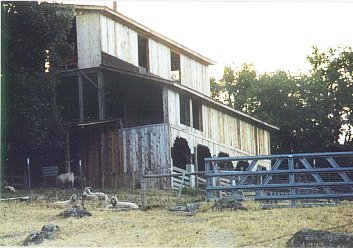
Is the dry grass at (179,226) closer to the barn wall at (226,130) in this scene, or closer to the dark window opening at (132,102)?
the barn wall at (226,130)

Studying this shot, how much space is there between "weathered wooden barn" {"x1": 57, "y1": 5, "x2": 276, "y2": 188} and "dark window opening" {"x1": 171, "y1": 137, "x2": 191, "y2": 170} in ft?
0.17

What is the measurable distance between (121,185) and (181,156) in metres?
6.31

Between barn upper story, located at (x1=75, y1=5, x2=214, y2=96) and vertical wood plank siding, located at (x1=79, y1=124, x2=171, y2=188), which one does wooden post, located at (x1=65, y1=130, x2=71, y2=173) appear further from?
barn upper story, located at (x1=75, y1=5, x2=214, y2=96)

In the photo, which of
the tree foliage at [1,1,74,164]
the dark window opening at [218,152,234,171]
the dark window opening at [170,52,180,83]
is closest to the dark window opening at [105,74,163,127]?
the tree foliage at [1,1,74,164]

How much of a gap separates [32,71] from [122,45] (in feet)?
23.3

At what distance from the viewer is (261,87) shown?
31141 mm

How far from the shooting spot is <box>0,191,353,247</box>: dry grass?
10.1 metres

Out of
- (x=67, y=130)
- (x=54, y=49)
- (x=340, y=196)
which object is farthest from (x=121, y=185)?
(x=340, y=196)

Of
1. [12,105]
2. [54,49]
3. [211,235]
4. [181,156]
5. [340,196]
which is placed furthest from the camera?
[181,156]

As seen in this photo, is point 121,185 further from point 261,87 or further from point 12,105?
point 261,87

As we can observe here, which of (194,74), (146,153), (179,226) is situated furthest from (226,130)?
(179,226)

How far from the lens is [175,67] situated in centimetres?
3077

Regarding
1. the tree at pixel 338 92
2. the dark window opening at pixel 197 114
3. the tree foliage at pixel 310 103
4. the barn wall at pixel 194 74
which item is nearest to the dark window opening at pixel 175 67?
the barn wall at pixel 194 74

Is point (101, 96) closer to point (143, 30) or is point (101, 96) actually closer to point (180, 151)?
point (143, 30)
